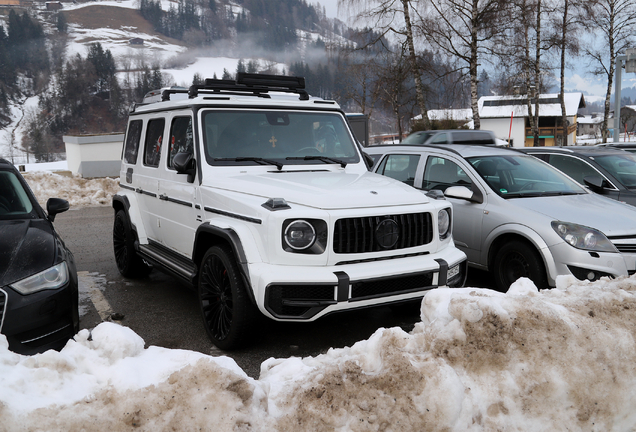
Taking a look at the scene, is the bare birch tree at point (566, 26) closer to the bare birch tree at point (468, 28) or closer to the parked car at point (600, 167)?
the bare birch tree at point (468, 28)

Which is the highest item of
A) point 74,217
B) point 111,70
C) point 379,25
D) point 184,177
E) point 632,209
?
point 111,70

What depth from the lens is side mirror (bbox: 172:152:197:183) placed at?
509 cm

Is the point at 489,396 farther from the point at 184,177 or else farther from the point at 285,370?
the point at 184,177

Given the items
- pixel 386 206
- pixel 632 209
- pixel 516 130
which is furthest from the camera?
pixel 516 130

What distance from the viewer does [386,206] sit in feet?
14.5

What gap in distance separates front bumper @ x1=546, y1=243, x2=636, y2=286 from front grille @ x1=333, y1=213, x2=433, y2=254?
1632 mm

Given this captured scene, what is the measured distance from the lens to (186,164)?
16.8 ft

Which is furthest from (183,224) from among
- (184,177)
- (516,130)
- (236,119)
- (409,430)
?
(516,130)

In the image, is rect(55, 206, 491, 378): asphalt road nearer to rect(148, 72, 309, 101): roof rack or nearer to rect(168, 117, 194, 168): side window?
rect(168, 117, 194, 168): side window

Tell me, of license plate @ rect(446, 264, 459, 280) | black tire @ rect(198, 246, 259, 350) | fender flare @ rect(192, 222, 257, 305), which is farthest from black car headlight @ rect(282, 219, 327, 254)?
license plate @ rect(446, 264, 459, 280)

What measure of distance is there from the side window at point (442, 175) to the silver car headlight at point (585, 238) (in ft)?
4.68

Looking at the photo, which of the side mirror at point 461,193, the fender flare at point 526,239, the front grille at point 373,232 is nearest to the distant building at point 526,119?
the side mirror at point 461,193

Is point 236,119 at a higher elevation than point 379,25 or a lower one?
lower

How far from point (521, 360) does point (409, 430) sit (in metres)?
0.79
